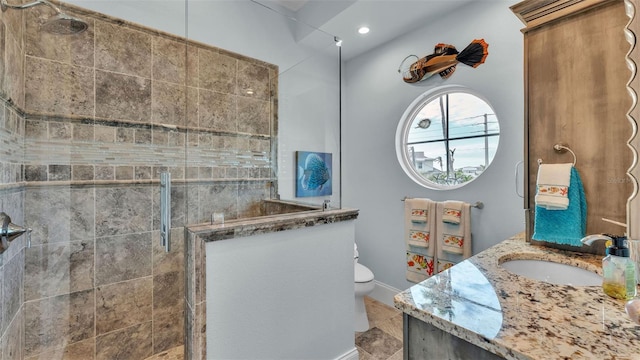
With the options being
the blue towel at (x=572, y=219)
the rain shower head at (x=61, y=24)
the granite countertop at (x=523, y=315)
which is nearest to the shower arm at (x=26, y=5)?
the rain shower head at (x=61, y=24)

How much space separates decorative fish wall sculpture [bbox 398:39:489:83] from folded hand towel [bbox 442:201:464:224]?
1043 millimetres

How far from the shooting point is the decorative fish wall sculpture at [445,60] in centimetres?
196

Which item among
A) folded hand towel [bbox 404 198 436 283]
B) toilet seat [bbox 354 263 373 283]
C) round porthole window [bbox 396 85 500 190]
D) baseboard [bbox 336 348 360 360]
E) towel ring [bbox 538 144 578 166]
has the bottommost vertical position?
baseboard [bbox 336 348 360 360]

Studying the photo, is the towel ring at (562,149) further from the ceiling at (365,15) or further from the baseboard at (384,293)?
the baseboard at (384,293)

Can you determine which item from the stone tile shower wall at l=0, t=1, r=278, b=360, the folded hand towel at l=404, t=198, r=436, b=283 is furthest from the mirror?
the stone tile shower wall at l=0, t=1, r=278, b=360

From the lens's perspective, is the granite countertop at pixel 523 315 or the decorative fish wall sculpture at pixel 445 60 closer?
the granite countertop at pixel 523 315

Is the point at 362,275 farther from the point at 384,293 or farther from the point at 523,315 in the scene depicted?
the point at 523,315

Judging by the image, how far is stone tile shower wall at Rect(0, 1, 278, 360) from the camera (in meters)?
1.39

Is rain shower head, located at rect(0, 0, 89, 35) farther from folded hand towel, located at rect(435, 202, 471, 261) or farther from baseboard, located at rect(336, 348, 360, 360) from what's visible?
folded hand towel, located at rect(435, 202, 471, 261)

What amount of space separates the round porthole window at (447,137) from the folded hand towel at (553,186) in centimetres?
87

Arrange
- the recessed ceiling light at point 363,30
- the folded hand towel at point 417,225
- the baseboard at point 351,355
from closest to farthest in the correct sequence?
1. the baseboard at point 351,355
2. the folded hand towel at point 417,225
3. the recessed ceiling light at point 363,30

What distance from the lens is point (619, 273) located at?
762 mm

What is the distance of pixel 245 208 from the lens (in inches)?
72.0

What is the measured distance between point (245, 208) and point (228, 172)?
34 centimetres
